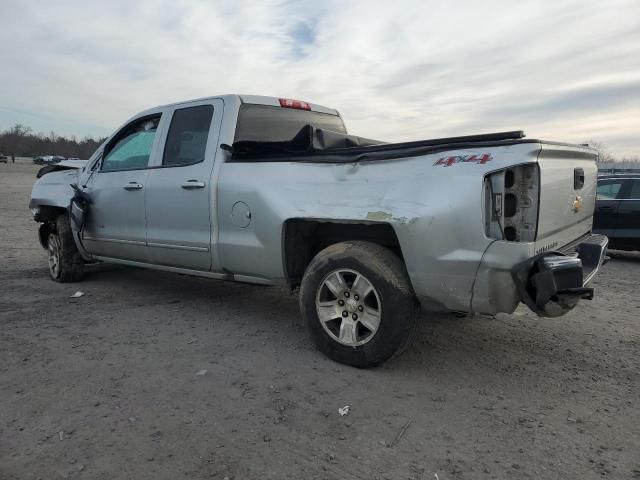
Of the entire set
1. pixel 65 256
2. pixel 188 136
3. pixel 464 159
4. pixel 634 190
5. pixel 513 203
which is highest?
pixel 188 136

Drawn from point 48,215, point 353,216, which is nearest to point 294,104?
point 353,216

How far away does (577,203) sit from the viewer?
3.70m

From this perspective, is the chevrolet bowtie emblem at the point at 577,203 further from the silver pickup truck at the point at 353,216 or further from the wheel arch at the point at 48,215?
the wheel arch at the point at 48,215

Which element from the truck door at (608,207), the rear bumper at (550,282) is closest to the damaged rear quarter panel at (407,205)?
the rear bumper at (550,282)

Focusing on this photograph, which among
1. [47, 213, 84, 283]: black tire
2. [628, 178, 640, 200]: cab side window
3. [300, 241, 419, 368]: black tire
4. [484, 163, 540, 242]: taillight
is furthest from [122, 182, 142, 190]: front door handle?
[628, 178, 640, 200]: cab side window

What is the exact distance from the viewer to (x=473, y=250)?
116 inches

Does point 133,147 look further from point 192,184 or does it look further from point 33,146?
point 33,146

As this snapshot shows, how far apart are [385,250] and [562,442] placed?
1.53 metres

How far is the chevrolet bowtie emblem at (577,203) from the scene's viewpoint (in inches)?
144

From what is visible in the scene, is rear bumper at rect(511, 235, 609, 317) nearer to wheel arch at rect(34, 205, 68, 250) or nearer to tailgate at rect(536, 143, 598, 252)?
tailgate at rect(536, 143, 598, 252)

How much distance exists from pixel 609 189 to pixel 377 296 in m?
7.68

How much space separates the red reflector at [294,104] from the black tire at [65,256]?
124 inches

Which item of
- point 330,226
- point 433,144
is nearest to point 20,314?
point 330,226

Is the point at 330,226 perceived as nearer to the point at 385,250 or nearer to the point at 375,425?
the point at 385,250
